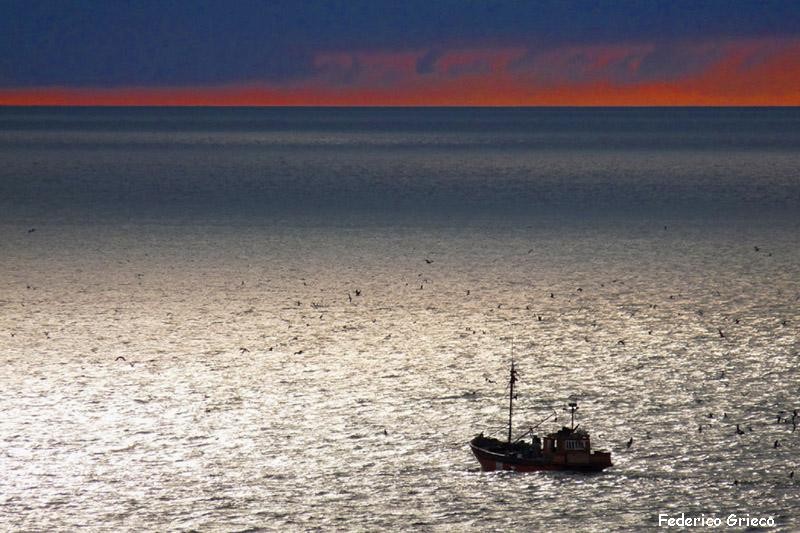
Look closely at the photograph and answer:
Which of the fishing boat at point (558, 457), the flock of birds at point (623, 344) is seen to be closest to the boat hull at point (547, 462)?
the fishing boat at point (558, 457)

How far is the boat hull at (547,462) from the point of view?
1955cm

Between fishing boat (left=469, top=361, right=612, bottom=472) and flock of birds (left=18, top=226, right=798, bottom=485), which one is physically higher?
flock of birds (left=18, top=226, right=798, bottom=485)

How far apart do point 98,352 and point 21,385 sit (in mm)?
3147

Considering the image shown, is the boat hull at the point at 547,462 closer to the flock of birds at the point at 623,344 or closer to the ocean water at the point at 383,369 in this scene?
the ocean water at the point at 383,369

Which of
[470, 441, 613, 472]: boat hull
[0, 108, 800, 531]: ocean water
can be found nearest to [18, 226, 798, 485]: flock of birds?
[0, 108, 800, 531]: ocean water

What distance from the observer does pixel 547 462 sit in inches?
773

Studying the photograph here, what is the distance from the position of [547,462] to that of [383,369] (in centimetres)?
741

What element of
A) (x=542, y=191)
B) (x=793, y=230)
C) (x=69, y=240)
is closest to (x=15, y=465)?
(x=69, y=240)

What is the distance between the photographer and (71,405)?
23297mm

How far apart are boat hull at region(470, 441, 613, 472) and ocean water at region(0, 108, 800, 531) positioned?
18 cm

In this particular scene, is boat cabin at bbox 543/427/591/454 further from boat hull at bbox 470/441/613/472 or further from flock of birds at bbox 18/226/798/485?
flock of birds at bbox 18/226/798/485

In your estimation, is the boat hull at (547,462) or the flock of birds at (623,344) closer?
the boat hull at (547,462)

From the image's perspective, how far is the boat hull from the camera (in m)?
19.5

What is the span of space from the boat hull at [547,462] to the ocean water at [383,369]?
18cm
